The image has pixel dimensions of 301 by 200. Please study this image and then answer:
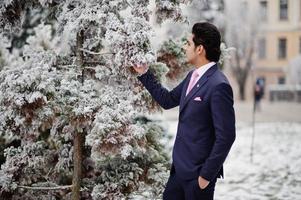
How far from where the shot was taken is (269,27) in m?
46.2

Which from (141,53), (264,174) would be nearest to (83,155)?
(141,53)

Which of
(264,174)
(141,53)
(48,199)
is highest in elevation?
(141,53)

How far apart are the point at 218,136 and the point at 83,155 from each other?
167cm

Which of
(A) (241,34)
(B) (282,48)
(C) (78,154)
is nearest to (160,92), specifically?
(C) (78,154)

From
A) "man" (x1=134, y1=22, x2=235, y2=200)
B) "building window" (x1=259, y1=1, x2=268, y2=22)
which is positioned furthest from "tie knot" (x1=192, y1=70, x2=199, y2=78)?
"building window" (x1=259, y1=1, x2=268, y2=22)

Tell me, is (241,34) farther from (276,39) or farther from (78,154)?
(78,154)

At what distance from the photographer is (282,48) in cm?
4625

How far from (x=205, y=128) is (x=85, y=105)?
0.92m

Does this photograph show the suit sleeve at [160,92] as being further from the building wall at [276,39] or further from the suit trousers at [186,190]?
the building wall at [276,39]

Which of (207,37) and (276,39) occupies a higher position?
(276,39)

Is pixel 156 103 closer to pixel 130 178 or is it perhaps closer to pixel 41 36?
pixel 130 178

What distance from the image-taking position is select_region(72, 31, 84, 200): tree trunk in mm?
3957

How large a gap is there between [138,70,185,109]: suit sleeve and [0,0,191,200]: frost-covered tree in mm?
148

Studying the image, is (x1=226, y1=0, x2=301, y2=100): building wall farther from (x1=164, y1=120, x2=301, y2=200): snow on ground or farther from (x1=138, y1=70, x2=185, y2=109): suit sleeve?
(x1=138, y1=70, x2=185, y2=109): suit sleeve
